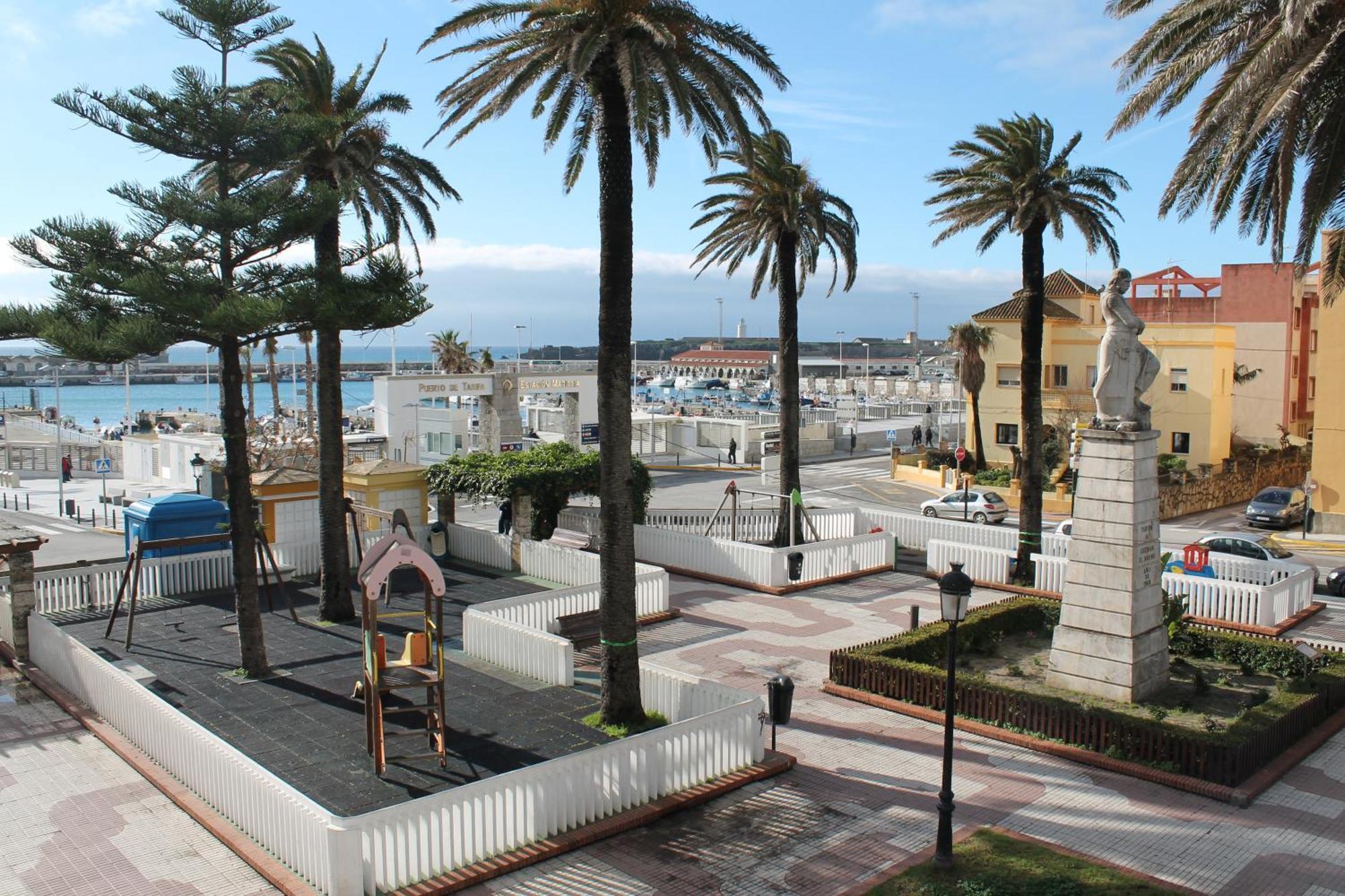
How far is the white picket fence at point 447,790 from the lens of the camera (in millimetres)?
9859

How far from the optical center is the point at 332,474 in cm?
1991

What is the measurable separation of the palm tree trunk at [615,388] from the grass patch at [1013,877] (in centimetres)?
493

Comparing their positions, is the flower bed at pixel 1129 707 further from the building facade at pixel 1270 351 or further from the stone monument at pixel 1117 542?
the building facade at pixel 1270 351

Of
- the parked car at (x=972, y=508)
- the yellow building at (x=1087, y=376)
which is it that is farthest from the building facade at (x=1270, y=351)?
the parked car at (x=972, y=508)

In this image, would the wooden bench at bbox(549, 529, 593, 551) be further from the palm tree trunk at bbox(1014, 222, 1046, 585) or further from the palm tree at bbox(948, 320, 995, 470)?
the palm tree at bbox(948, 320, 995, 470)

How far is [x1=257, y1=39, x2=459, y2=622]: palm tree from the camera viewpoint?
61.4 ft

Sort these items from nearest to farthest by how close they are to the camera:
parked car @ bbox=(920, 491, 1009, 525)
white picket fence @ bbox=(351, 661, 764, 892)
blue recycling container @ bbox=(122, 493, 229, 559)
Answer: white picket fence @ bbox=(351, 661, 764, 892) → blue recycling container @ bbox=(122, 493, 229, 559) → parked car @ bbox=(920, 491, 1009, 525)

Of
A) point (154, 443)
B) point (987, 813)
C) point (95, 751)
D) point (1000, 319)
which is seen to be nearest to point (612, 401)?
point (987, 813)

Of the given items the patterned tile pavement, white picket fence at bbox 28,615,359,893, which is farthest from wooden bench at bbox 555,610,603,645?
the patterned tile pavement

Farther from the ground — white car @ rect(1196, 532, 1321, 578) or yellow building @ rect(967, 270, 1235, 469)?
yellow building @ rect(967, 270, 1235, 469)

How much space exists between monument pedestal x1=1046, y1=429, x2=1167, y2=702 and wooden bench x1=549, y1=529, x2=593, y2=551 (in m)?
12.2

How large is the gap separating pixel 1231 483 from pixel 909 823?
33856 millimetres

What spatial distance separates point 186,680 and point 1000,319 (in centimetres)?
4109

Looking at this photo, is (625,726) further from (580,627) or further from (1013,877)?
(1013,877)
